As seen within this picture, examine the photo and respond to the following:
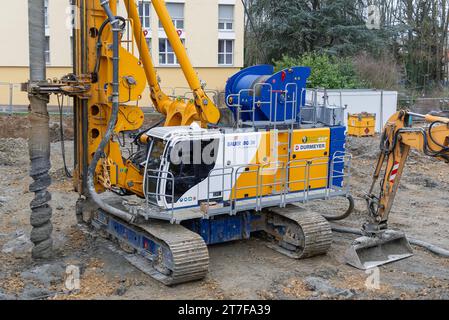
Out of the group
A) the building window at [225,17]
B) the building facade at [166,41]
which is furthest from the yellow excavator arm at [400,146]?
the building window at [225,17]

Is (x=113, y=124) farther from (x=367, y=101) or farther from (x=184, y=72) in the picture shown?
(x=367, y=101)

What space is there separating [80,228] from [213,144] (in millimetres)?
3777

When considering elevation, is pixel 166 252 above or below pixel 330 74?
below

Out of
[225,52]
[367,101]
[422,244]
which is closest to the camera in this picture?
[422,244]

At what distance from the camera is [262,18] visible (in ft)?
121

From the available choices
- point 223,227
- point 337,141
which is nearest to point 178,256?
point 223,227

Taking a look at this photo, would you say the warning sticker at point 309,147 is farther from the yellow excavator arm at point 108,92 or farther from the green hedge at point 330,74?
the green hedge at point 330,74

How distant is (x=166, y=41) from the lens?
37.0 meters

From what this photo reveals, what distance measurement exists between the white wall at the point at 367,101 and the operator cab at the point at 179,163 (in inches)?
652

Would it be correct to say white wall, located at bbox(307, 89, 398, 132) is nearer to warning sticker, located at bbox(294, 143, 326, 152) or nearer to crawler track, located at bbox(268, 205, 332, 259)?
warning sticker, located at bbox(294, 143, 326, 152)

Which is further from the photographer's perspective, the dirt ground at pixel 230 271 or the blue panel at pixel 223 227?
the blue panel at pixel 223 227

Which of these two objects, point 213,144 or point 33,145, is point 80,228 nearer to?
point 33,145

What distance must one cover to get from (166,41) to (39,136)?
1100 inches

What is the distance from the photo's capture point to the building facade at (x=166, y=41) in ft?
112
